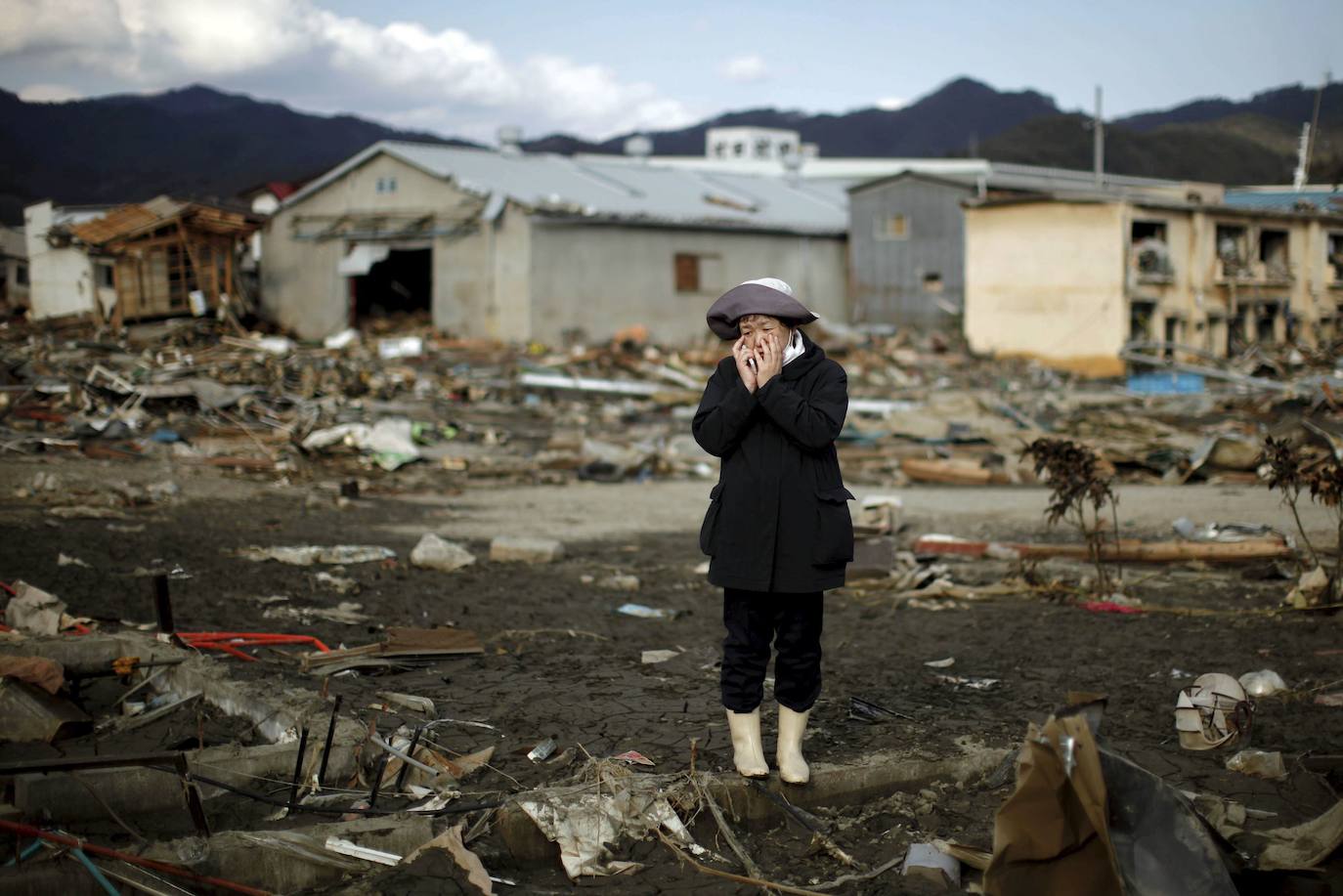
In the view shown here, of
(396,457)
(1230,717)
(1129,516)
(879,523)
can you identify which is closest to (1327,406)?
(1129,516)

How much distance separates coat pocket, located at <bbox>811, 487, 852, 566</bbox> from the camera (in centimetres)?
372

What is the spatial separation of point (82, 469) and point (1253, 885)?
433 inches

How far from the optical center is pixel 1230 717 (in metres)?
4.45

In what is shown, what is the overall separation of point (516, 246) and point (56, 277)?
30.6ft

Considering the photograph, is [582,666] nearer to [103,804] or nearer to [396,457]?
[103,804]

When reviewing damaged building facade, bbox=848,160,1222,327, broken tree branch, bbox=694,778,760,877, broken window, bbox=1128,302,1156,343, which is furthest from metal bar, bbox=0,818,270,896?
damaged building facade, bbox=848,160,1222,327

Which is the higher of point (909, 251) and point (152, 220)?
point (152, 220)

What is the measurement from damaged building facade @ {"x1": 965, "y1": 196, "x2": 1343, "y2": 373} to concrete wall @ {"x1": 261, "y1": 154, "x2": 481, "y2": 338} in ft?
43.2

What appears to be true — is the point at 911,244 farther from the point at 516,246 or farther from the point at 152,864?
the point at 152,864

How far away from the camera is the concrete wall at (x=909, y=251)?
31766 millimetres

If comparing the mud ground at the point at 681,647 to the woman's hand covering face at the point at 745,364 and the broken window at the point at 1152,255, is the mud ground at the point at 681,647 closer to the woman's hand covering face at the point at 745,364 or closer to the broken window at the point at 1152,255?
the woman's hand covering face at the point at 745,364

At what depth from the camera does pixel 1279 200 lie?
30.9m

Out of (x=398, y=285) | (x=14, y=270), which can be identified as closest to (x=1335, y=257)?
(x=398, y=285)

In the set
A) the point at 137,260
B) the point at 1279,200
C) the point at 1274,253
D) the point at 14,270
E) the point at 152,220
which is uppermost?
the point at 1279,200
